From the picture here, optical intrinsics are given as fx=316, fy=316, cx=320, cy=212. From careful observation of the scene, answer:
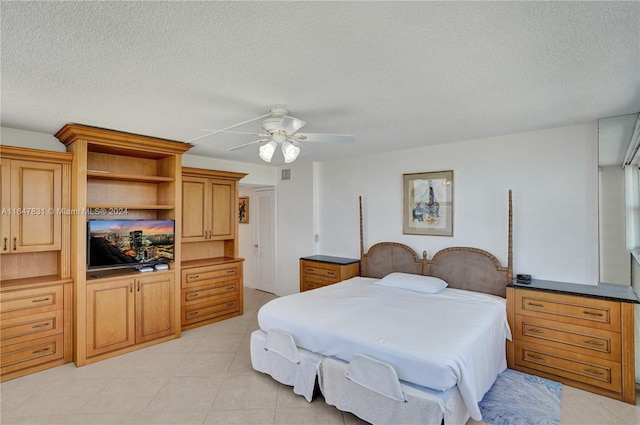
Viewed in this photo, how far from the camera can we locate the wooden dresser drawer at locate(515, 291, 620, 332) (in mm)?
2734

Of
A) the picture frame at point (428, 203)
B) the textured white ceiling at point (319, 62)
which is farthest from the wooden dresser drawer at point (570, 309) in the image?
the textured white ceiling at point (319, 62)

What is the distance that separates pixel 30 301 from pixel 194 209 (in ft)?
6.53

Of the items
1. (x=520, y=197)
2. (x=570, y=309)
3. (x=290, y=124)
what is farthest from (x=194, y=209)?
(x=570, y=309)

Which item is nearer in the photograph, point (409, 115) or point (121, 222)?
point (409, 115)

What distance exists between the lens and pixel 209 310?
4.54m

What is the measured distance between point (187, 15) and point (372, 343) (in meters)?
2.32

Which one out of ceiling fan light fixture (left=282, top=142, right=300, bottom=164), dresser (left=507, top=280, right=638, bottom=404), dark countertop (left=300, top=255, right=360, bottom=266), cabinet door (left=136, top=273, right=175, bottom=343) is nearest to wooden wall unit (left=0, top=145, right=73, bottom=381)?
cabinet door (left=136, top=273, right=175, bottom=343)

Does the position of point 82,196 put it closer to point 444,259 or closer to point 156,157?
point 156,157

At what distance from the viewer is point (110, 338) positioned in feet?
11.4

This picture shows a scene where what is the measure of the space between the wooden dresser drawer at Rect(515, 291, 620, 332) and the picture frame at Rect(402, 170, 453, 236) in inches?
47.8

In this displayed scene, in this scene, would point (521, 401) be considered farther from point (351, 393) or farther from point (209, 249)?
point (209, 249)

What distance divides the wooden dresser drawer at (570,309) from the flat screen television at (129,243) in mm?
4038

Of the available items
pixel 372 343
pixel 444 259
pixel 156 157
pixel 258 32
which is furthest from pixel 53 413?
pixel 444 259

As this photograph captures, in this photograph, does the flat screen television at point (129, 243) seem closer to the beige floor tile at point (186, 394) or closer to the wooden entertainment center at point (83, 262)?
the wooden entertainment center at point (83, 262)
